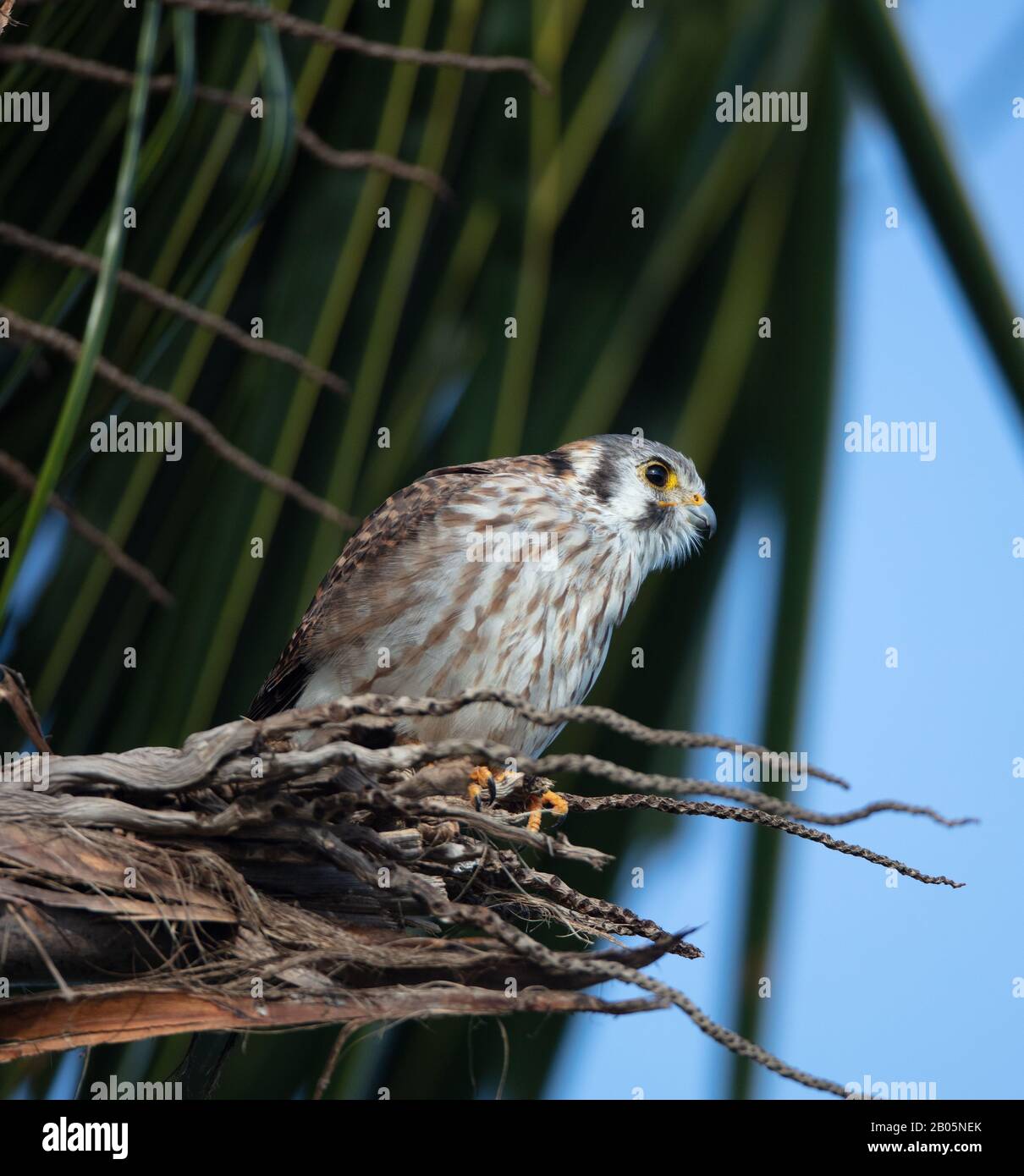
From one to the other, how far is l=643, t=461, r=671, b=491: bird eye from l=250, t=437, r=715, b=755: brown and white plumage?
0.04 m

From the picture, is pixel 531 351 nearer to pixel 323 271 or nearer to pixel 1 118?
pixel 323 271

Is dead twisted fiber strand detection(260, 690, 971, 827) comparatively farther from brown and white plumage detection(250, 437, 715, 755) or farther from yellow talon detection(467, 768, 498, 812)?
brown and white plumage detection(250, 437, 715, 755)

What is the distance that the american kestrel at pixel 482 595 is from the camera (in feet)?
9.77

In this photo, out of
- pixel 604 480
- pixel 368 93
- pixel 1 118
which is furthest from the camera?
pixel 604 480

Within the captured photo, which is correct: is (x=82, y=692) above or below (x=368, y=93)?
below

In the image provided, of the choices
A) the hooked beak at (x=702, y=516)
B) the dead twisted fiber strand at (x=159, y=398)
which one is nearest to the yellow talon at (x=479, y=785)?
the dead twisted fiber strand at (x=159, y=398)

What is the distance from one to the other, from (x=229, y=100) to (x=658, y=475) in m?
1.39

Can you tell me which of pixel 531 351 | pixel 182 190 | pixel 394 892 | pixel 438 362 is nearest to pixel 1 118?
pixel 182 190

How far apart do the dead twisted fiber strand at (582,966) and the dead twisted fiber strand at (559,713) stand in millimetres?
235

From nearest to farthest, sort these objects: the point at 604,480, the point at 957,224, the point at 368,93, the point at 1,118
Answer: the point at 957,224
the point at 1,118
the point at 368,93
the point at 604,480

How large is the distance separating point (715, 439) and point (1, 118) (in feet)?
5.68

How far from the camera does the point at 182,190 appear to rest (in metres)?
2.93

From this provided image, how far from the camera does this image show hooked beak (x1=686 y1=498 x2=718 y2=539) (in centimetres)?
324

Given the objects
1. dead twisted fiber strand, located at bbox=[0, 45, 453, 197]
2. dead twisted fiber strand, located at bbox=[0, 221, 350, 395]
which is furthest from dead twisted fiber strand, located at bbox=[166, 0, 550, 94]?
dead twisted fiber strand, located at bbox=[0, 221, 350, 395]
